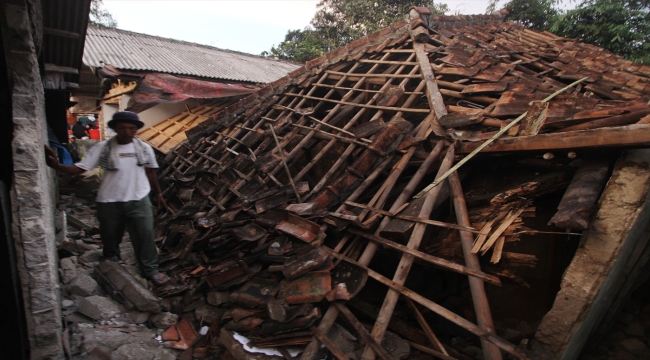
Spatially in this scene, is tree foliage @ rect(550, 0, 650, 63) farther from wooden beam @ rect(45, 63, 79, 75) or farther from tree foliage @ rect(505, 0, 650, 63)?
wooden beam @ rect(45, 63, 79, 75)

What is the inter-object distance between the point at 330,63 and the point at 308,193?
3.14 m

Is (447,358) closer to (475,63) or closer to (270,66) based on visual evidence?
(475,63)

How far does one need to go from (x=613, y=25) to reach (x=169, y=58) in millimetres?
13256

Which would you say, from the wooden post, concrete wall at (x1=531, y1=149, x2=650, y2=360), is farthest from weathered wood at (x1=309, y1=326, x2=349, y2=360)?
concrete wall at (x1=531, y1=149, x2=650, y2=360)

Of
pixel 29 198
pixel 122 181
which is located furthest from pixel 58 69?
pixel 29 198

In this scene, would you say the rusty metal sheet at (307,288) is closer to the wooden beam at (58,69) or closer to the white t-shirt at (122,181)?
the white t-shirt at (122,181)

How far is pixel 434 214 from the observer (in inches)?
133

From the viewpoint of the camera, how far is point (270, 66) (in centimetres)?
1478

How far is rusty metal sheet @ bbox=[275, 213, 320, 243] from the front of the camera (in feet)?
11.0

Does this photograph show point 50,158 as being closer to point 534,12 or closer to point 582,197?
point 582,197

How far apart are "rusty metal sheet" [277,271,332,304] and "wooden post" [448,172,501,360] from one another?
109 cm

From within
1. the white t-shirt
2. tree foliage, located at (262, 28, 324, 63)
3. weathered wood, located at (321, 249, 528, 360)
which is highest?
tree foliage, located at (262, 28, 324, 63)

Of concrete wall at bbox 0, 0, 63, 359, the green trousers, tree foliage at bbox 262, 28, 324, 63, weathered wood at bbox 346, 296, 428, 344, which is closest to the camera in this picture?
concrete wall at bbox 0, 0, 63, 359

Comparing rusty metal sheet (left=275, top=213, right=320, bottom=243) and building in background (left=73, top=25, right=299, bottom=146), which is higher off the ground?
building in background (left=73, top=25, right=299, bottom=146)
